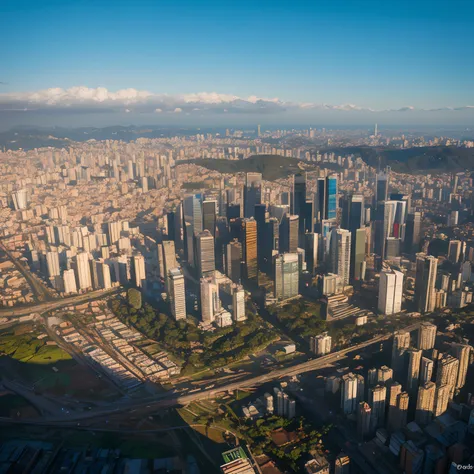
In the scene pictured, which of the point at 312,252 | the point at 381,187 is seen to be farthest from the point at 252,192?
the point at 381,187

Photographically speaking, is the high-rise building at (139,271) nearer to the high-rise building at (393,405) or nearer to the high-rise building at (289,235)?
the high-rise building at (289,235)

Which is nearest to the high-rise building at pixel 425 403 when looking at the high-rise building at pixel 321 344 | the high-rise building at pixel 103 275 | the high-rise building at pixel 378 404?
the high-rise building at pixel 378 404

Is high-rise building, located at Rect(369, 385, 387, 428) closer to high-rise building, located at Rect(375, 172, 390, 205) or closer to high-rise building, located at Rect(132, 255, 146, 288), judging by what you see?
high-rise building, located at Rect(132, 255, 146, 288)

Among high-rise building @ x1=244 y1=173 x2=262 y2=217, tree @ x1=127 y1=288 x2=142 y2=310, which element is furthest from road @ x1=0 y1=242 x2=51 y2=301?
high-rise building @ x1=244 y1=173 x2=262 y2=217

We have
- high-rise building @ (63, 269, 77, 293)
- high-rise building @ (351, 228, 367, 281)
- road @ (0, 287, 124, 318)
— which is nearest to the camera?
road @ (0, 287, 124, 318)

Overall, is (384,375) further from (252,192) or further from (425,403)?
(252,192)

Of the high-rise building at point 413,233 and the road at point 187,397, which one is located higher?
the high-rise building at point 413,233
